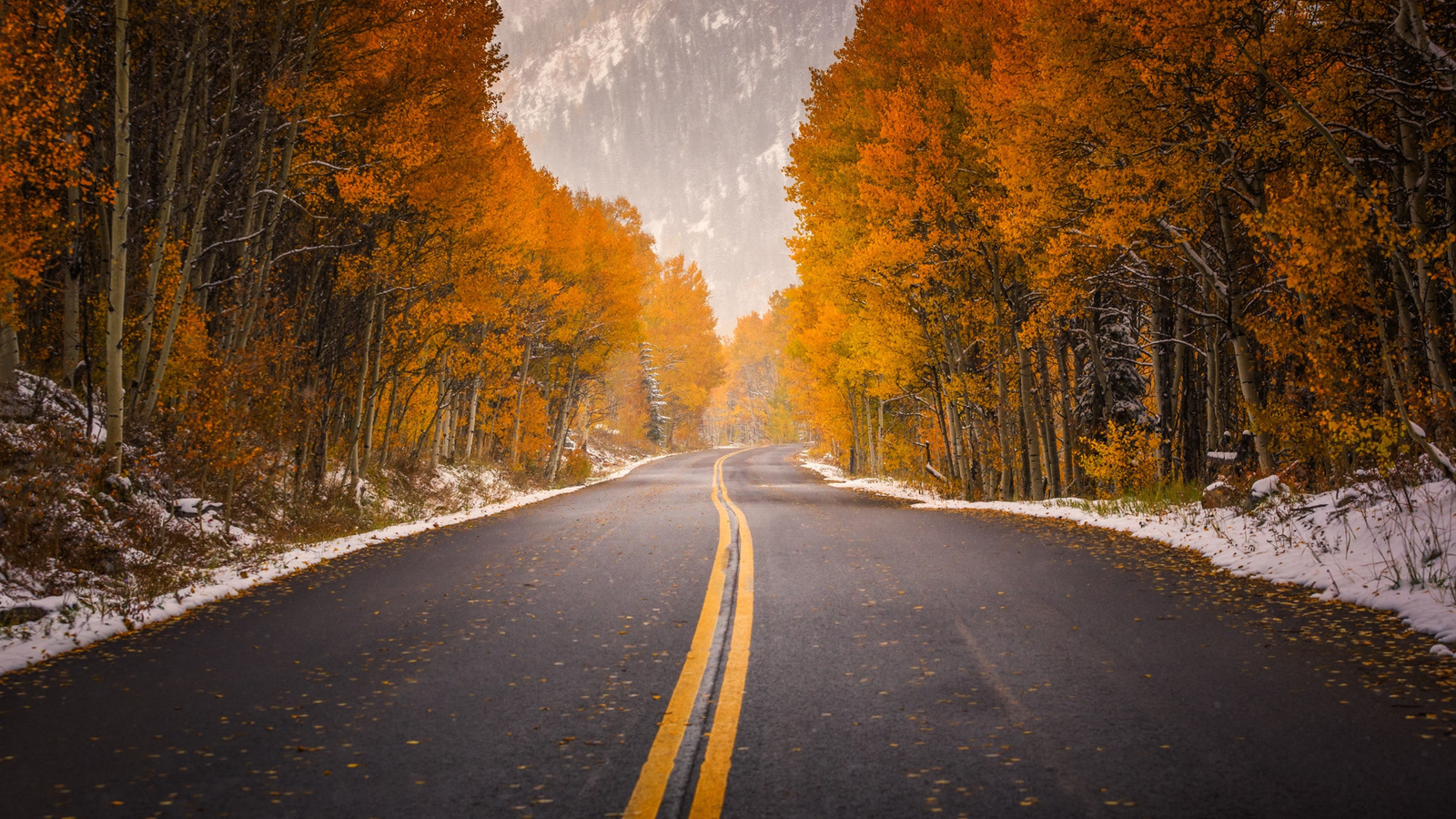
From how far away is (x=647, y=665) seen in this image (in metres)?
4.95

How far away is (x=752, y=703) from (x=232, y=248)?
504 inches

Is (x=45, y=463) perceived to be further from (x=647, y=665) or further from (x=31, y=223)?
(x=647, y=665)

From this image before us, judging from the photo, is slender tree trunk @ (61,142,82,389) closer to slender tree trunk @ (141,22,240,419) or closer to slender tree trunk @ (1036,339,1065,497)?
slender tree trunk @ (141,22,240,419)

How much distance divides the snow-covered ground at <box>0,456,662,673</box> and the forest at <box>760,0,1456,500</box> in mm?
10148

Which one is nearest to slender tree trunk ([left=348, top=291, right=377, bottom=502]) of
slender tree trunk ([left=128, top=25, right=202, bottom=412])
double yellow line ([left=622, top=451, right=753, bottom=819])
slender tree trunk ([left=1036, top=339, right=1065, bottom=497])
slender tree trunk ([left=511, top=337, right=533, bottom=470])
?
slender tree trunk ([left=128, top=25, right=202, bottom=412])

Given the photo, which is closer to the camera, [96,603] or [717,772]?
[717,772]


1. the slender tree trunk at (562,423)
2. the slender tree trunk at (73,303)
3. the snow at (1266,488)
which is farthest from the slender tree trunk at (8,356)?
the slender tree trunk at (562,423)

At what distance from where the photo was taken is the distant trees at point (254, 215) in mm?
9555

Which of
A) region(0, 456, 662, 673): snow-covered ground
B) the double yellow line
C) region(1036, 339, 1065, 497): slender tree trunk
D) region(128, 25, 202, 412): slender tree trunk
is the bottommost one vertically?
region(0, 456, 662, 673): snow-covered ground

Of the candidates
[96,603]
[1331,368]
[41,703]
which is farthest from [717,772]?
[1331,368]

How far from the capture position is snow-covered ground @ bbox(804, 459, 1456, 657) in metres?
5.95

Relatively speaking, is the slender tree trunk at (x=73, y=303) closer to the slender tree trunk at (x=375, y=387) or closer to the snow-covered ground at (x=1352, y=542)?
the slender tree trunk at (x=375, y=387)

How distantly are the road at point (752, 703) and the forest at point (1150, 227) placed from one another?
3316 millimetres

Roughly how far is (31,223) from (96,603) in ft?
18.5
